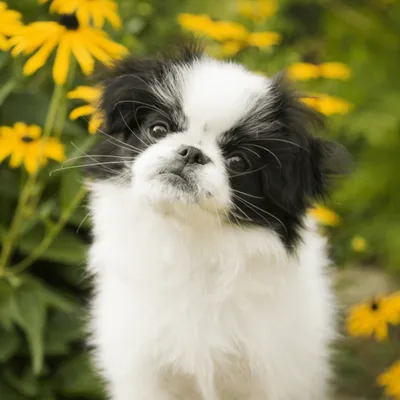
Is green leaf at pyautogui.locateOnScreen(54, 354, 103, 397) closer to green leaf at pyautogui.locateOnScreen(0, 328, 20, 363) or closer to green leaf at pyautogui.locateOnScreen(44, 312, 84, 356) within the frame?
green leaf at pyautogui.locateOnScreen(44, 312, 84, 356)

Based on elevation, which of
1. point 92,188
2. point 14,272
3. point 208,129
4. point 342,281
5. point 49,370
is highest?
point 208,129

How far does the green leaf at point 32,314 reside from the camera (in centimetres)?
228

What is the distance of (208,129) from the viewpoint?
1793mm

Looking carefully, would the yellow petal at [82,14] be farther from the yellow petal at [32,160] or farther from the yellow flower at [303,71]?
the yellow flower at [303,71]

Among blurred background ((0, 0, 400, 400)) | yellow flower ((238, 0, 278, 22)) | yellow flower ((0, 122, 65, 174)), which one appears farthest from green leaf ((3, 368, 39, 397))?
yellow flower ((238, 0, 278, 22))

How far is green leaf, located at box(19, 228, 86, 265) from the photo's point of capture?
2486 millimetres

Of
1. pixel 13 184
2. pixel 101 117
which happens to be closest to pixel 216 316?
pixel 101 117

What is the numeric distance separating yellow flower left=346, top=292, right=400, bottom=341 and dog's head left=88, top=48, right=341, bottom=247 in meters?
0.55

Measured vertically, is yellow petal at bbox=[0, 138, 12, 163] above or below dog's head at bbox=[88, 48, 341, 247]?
below

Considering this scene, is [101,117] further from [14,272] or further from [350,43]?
[350,43]

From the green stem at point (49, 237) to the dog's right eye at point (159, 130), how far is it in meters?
0.41

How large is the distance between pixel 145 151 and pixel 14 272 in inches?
33.2

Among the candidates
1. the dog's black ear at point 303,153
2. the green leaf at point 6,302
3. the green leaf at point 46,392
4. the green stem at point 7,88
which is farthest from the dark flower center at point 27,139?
the green leaf at point 46,392

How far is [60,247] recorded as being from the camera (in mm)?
2525
